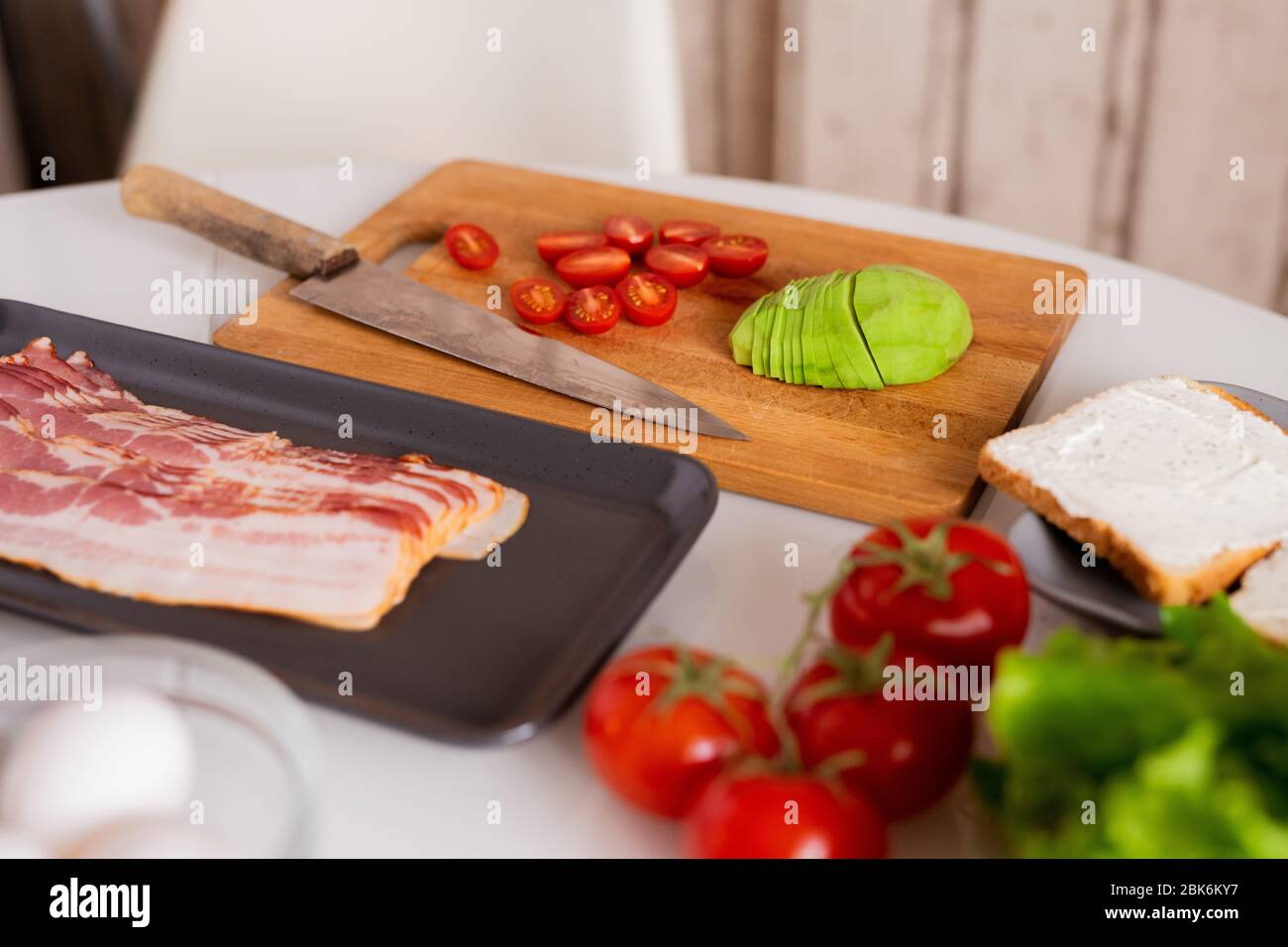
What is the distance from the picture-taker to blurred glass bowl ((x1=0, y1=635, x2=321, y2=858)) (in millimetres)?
839

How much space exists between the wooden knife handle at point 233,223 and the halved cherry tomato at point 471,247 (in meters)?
0.15

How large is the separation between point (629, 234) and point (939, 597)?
0.97 meters

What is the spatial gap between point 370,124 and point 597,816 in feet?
6.16

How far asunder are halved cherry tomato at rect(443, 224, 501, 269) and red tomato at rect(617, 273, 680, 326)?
23 centimetres

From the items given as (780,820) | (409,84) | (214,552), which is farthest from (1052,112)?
(780,820)

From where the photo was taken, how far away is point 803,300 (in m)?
1.54

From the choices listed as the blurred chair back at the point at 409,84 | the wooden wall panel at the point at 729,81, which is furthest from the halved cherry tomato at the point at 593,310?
the wooden wall panel at the point at 729,81

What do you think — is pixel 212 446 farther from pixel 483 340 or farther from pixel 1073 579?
pixel 1073 579

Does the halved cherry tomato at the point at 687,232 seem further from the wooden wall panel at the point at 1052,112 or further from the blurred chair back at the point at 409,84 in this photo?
the wooden wall panel at the point at 1052,112

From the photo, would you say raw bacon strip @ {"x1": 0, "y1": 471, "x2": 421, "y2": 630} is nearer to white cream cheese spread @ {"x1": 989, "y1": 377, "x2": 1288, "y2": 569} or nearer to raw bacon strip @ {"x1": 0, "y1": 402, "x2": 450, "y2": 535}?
raw bacon strip @ {"x1": 0, "y1": 402, "x2": 450, "y2": 535}

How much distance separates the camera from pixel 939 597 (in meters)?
0.98

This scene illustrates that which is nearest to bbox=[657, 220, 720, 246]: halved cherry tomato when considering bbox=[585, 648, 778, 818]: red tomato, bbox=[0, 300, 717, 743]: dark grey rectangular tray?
bbox=[0, 300, 717, 743]: dark grey rectangular tray

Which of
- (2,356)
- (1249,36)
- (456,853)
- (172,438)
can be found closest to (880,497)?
(456,853)
